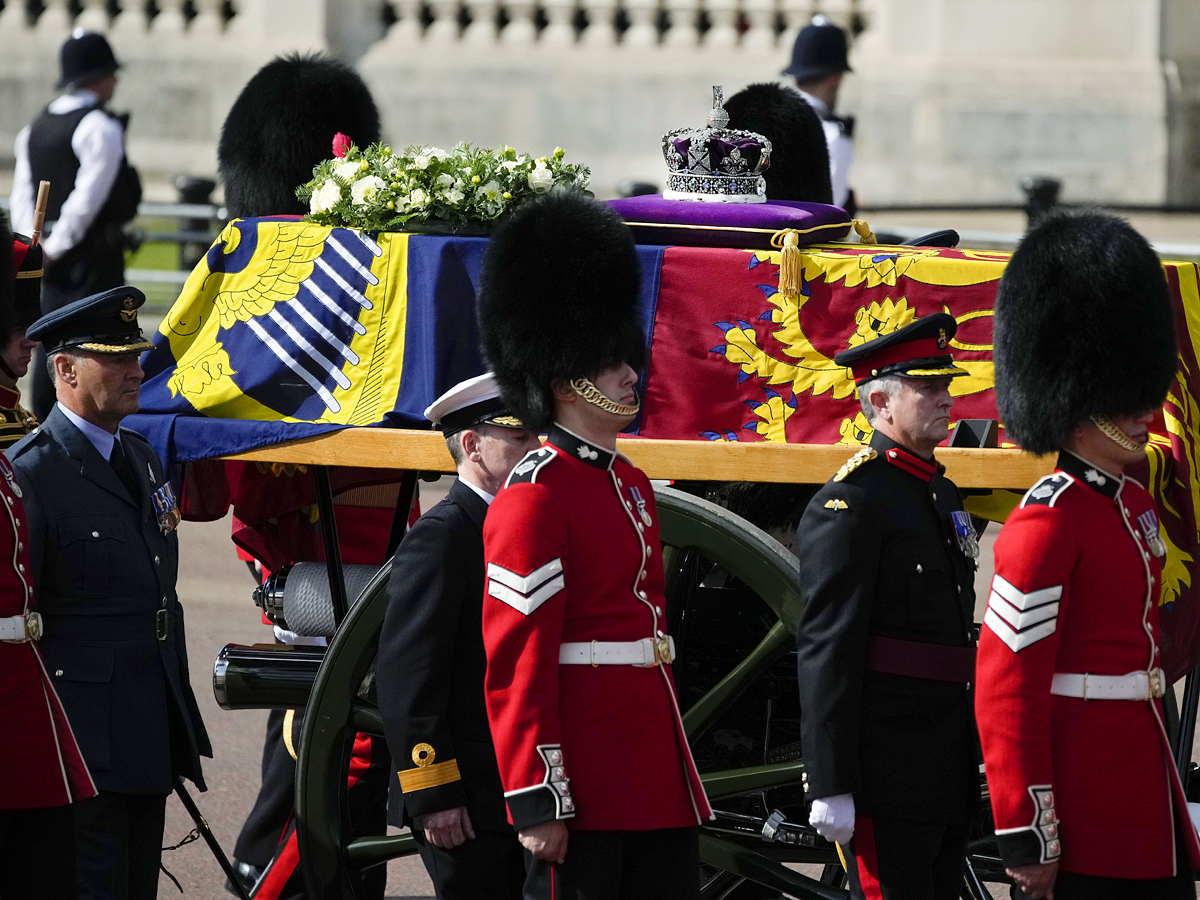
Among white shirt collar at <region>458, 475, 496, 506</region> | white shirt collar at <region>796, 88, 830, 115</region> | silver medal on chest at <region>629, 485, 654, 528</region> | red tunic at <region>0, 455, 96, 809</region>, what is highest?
white shirt collar at <region>796, 88, 830, 115</region>

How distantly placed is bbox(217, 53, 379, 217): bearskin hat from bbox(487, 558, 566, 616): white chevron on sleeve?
2575mm

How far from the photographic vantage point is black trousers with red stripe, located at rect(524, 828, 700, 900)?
3.12 m

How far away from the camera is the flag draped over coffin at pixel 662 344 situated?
399 cm

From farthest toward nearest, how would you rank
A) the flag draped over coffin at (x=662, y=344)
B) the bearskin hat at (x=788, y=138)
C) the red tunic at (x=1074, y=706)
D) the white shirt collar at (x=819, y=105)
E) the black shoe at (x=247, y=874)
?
the white shirt collar at (x=819, y=105) → the bearskin hat at (x=788, y=138) → the black shoe at (x=247, y=874) → the flag draped over coffin at (x=662, y=344) → the red tunic at (x=1074, y=706)

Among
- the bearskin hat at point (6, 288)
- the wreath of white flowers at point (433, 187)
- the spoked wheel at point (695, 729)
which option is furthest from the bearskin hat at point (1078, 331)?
the bearskin hat at point (6, 288)

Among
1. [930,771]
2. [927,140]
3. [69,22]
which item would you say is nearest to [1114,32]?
[927,140]

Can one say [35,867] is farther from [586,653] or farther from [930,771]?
[930,771]

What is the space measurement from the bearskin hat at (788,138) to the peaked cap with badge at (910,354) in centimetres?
201

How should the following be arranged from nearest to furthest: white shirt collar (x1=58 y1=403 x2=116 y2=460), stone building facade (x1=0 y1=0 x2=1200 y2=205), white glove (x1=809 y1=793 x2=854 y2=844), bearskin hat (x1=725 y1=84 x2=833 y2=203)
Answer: white glove (x1=809 y1=793 x2=854 y2=844) → white shirt collar (x1=58 y1=403 x2=116 y2=460) → bearskin hat (x1=725 y1=84 x2=833 y2=203) → stone building facade (x1=0 y1=0 x2=1200 y2=205)

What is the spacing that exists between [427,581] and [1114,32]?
11.5 m

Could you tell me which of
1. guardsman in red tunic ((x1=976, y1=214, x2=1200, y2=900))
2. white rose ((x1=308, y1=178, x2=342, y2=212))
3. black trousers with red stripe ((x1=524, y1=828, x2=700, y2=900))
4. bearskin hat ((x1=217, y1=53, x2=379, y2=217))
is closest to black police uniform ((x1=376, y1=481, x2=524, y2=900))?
black trousers with red stripe ((x1=524, y1=828, x2=700, y2=900))

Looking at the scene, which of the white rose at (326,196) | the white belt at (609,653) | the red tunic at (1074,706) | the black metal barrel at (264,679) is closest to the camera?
the red tunic at (1074,706)

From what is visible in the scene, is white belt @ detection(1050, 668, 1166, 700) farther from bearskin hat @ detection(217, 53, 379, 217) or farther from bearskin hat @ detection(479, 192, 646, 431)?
bearskin hat @ detection(217, 53, 379, 217)

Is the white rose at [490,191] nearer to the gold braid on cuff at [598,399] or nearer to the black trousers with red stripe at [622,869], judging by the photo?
the gold braid on cuff at [598,399]
